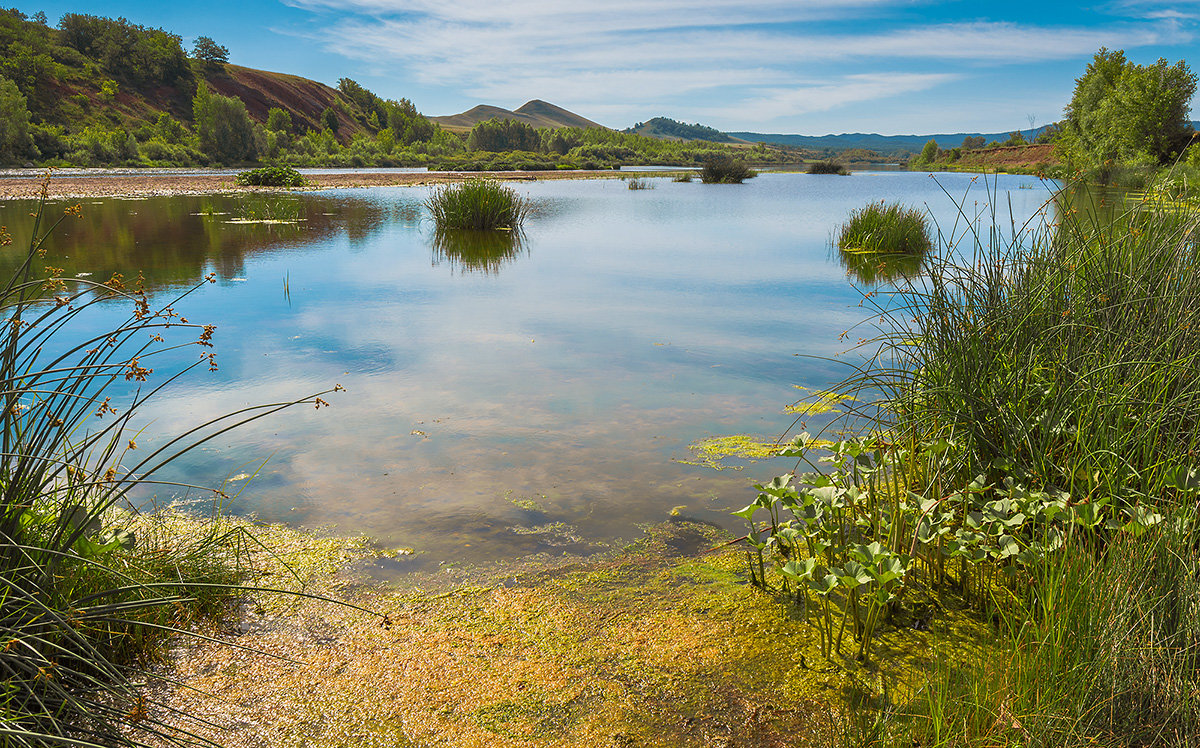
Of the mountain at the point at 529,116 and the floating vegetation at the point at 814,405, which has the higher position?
the mountain at the point at 529,116

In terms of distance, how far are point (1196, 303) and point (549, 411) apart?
10.3 feet

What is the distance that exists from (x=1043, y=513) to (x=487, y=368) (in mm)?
3818

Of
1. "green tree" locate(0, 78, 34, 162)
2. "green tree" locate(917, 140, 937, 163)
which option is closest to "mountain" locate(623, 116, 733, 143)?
"green tree" locate(917, 140, 937, 163)

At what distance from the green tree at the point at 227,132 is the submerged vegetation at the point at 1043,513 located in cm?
4649

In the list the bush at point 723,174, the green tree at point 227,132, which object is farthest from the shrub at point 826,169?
the green tree at point 227,132

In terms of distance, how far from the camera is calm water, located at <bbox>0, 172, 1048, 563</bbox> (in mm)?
3293

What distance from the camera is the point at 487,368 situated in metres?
5.32

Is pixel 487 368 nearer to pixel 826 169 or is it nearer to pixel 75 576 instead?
pixel 75 576

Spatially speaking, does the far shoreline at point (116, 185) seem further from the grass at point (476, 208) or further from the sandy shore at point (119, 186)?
the grass at point (476, 208)

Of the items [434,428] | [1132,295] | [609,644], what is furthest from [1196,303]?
[434,428]

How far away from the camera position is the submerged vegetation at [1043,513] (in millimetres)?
1650

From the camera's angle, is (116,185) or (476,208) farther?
(116,185)

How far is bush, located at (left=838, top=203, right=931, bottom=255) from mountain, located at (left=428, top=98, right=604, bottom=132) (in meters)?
152

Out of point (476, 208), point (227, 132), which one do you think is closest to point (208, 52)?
point (227, 132)
